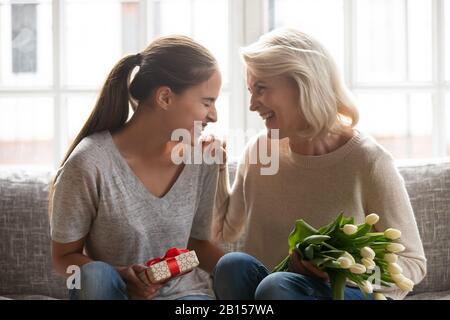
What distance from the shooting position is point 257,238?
6.07ft

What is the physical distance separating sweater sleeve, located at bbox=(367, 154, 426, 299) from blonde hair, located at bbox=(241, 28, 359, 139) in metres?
0.16


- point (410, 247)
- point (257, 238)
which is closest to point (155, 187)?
point (257, 238)

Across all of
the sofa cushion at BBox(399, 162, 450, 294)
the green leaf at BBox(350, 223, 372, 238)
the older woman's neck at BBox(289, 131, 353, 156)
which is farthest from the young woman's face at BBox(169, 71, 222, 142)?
the sofa cushion at BBox(399, 162, 450, 294)

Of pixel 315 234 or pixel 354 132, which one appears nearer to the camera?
pixel 315 234

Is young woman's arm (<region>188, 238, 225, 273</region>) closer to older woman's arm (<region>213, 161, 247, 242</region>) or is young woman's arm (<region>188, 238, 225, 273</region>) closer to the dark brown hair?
older woman's arm (<region>213, 161, 247, 242</region>)

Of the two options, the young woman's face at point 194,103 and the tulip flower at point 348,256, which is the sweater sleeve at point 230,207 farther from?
the tulip flower at point 348,256

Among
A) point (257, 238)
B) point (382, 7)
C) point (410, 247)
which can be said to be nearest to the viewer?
point (410, 247)

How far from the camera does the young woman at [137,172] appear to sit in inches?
66.1

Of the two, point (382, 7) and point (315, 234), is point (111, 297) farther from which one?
point (382, 7)

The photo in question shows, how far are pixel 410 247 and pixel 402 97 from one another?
3.15 feet

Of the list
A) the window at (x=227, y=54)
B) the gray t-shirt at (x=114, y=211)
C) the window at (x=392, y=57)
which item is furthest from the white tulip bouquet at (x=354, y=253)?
the window at (x=392, y=57)

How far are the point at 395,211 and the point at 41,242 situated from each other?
970 mm

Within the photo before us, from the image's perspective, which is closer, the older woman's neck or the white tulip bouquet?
the white tulip bouquet

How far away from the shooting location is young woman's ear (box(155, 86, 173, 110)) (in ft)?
5.67
